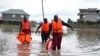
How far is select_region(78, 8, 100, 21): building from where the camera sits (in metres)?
98.4

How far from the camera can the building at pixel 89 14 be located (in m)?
98.4

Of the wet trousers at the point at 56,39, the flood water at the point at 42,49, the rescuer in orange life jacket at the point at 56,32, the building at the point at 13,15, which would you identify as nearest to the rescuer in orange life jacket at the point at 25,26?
the flood water at the point at 42,49

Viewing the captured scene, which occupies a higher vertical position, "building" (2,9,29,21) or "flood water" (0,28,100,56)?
"flood water" (0,28,100,56)

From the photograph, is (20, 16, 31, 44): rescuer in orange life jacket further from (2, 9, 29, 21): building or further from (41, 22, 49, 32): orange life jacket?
(2, 9, 29, 21): building

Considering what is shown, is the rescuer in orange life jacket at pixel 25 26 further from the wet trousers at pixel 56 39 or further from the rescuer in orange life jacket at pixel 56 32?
the wet trousers at pixel 56 39

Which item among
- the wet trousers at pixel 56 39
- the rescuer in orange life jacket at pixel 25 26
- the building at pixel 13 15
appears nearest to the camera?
the wet trousers at pixel 56 39

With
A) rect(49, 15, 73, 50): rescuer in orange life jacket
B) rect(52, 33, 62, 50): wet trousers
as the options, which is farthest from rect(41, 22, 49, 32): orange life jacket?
rect(52, 33, 62, 50): wet trousers

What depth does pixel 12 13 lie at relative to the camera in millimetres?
104562

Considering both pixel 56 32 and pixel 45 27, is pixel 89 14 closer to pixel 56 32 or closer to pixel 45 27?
pixel 45 27

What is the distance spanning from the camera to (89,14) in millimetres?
99062

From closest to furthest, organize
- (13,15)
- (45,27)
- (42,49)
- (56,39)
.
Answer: (56,39) → (42,49) → (45,27) → (13,15)

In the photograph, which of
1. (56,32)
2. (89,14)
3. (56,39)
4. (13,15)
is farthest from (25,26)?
(13,15)

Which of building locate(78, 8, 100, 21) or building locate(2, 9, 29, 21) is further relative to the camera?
building locate(2, 9, 29, 21)

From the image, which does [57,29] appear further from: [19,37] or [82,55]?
[19,37]
